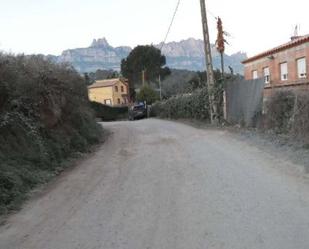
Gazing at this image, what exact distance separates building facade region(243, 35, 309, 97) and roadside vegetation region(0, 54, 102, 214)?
577 inches

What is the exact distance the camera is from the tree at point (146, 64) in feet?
280

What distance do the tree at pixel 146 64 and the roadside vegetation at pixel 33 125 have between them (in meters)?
67.9

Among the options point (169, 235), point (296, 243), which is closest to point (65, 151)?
point (169, 235)

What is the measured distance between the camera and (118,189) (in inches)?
387

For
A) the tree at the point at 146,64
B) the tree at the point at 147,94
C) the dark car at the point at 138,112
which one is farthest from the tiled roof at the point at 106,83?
the dark car at the point at 138,112

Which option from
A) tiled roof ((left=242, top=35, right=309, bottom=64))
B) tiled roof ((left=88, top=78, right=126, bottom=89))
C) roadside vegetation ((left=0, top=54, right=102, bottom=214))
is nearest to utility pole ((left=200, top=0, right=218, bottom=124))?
tiled roof ((left=242, top=35, right=309, bottom=64))

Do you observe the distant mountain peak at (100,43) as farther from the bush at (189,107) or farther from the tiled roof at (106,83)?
the bush at (189,107)

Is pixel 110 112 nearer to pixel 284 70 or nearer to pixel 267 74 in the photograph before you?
pixel 267 74

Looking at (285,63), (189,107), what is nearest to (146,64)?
(285,63)

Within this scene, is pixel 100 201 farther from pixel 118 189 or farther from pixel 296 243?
pixel 296 243

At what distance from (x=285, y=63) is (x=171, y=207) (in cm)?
2845

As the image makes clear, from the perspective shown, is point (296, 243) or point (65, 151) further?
point (65, 151)

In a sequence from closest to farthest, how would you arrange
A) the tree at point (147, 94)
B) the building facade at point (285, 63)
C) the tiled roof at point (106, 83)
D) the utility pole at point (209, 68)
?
the utility pole at point (209, 68) < the building facade at point (285, 63) < the tree at point (147, 94) < the tiled roof at point (106, 83)

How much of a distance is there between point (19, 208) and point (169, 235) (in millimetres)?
3522
